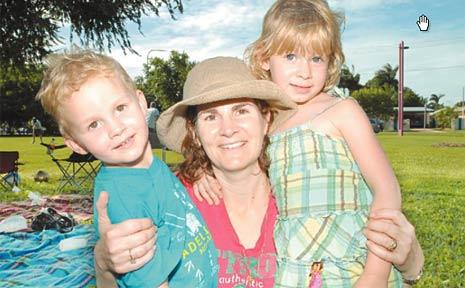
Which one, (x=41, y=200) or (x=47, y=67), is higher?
(x=47, y=67)

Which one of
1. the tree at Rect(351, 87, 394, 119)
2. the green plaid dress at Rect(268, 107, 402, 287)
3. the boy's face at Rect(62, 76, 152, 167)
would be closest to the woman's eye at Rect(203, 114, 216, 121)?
the green plaid dress at Rect(268, 107, 402, 287)

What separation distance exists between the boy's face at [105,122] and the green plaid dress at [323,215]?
69 centimetres

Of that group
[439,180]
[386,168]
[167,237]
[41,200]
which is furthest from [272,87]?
[439,180]

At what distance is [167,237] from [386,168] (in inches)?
35.6

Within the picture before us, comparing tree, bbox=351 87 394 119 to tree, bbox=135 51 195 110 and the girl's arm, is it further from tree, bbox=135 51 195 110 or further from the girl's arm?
the girl's arm

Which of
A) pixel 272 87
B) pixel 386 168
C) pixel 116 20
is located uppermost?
pixel 116 20

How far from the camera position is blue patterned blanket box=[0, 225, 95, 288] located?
7242mm

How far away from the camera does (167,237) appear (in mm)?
2080

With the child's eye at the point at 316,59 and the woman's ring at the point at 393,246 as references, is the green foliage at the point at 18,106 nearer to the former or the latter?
the child's eye at the point at 316,59

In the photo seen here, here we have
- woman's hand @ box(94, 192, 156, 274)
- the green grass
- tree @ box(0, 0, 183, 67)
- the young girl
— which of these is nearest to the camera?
woman's hand @ box(94, 192, 156, 274)

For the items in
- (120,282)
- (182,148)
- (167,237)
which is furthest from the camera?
(182,148)

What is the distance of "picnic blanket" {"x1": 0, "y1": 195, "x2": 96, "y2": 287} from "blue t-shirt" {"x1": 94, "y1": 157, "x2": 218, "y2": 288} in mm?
5207

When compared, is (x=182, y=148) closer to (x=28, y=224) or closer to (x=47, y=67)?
(x=47, y=67)

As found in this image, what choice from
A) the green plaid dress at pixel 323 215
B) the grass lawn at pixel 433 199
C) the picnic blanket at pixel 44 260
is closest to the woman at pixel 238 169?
the green plaid dress at pixel 323 215
